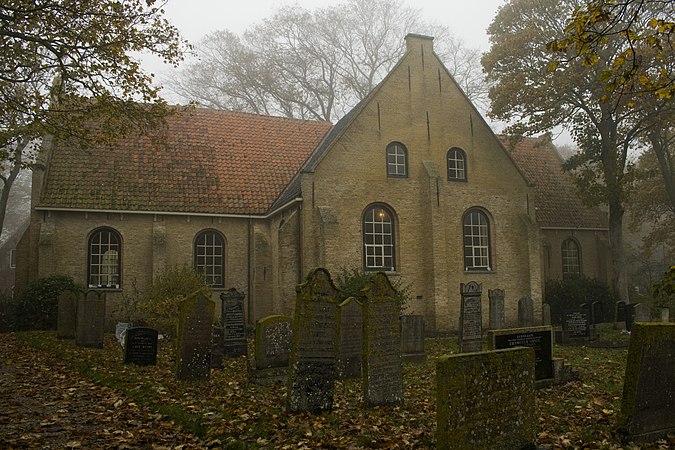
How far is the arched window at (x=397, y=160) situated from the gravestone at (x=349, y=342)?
1040 centimetres

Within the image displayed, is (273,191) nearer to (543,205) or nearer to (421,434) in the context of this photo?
(543,205)

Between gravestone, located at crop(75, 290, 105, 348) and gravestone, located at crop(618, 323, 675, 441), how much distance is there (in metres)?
13.5

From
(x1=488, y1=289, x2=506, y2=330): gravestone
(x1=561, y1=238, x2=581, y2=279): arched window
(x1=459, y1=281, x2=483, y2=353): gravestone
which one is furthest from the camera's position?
(x1=561, y1=238, x2=581, y2=279): arched window

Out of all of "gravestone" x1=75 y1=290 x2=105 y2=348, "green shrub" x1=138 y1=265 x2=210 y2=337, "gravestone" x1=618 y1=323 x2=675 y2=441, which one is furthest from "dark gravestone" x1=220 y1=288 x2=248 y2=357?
"gravestone" x1=618 y1=323 x2=675 y2=441

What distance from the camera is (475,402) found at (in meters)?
5.59

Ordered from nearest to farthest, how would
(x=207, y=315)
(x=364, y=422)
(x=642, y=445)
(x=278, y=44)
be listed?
1. (x=642, y=445)
2. (x=364, y=422)
3. (x=207, y=315)
4. (x=278, y=44)

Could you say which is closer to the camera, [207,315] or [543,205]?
[207,315]

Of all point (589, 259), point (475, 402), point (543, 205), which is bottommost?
point (475, 402)

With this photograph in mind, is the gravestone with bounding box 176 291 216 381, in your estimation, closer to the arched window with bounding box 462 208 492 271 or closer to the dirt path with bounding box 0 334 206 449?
the dirt path with bounding box 0 334 206 449

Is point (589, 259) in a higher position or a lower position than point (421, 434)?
higher

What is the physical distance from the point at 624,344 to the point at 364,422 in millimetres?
11148

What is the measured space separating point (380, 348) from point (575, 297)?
18.2m

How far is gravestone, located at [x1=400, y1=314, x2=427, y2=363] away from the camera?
13.4 m

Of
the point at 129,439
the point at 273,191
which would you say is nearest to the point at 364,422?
the point at 129,439
